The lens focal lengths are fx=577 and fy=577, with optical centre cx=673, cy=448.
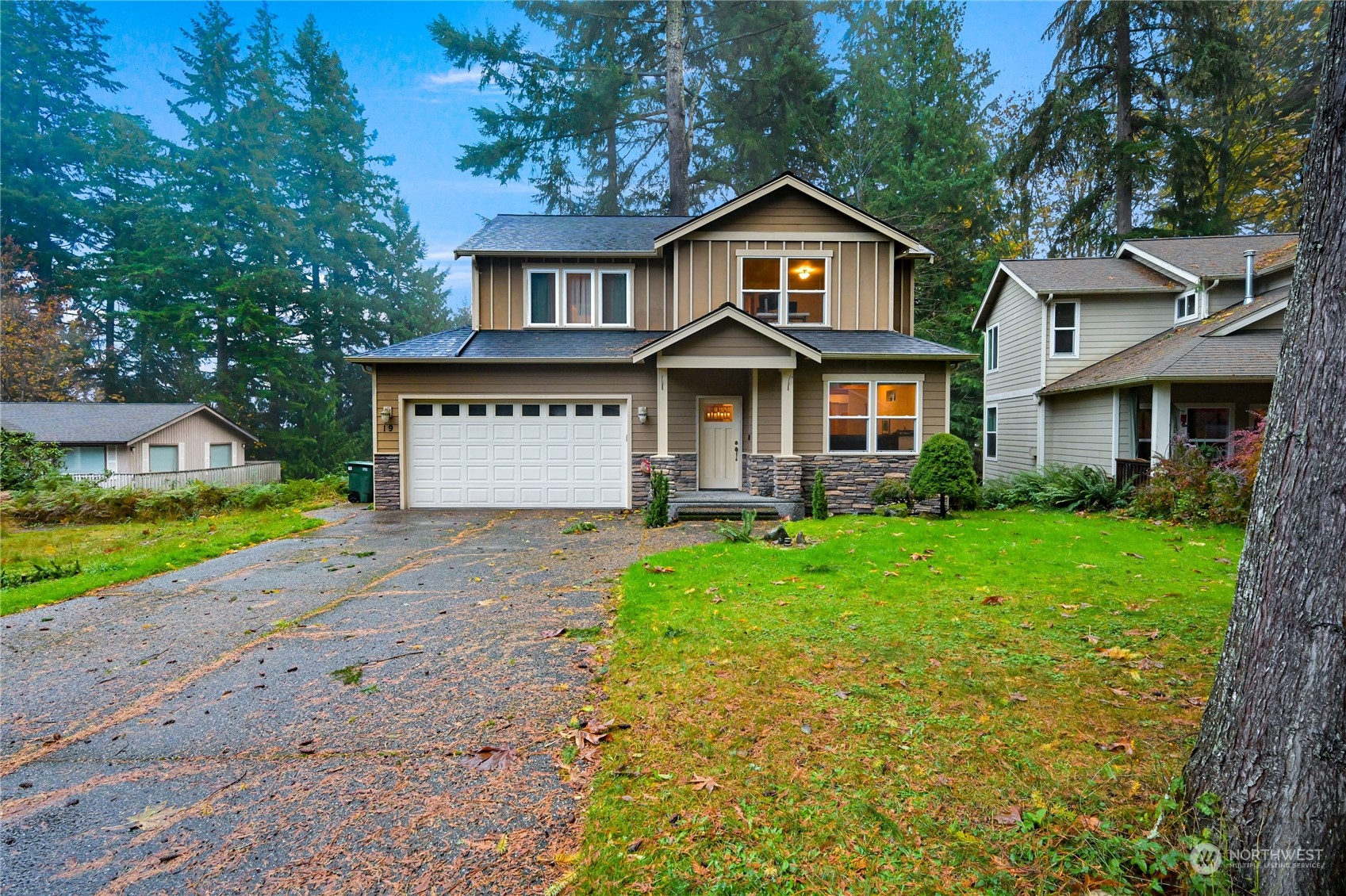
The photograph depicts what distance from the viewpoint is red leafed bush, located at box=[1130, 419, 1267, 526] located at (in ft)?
29.3

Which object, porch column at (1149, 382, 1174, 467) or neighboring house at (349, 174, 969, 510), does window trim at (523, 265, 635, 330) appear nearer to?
neighboring house at (349, 174, 969, 510)

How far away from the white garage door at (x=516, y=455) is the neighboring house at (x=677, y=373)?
0.04 m

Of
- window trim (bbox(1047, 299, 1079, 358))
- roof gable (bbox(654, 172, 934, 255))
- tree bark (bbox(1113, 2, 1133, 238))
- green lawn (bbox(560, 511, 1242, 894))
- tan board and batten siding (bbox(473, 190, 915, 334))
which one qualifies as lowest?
green lawn (bbox(560, 511, 1242, 894))

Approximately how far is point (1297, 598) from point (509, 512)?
11467 millimetres

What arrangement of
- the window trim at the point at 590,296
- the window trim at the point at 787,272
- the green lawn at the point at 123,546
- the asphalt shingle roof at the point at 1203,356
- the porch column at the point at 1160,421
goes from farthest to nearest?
the window trim at the point at 590,296 < the window trim at the point at 787,272 < the porch column at the point at 1160,421 < the asphalt shingle roof at the point at 1203,356 < the green lawn at the point at 123,546

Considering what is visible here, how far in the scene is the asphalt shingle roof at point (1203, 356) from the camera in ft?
34.3

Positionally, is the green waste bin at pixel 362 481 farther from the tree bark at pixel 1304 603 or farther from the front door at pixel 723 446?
the tree bark at pixel 1304 603

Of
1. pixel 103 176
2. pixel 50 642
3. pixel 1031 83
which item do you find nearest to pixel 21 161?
pixel 103 176

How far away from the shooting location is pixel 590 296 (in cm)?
1355

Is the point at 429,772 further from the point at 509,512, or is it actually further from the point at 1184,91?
the point at 1184,91

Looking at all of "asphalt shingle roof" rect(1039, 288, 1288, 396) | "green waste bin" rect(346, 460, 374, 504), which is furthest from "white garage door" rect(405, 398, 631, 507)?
"asphalt shingle roof" rect(1039, 288, 1288, 396)

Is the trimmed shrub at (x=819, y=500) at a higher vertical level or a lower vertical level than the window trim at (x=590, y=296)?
lower

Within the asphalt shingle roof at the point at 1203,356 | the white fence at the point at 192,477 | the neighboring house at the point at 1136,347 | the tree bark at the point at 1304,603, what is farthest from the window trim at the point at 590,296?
the tree bark at the point at 1304,603

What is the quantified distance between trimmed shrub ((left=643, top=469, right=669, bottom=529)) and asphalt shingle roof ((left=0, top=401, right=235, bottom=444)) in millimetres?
17321
